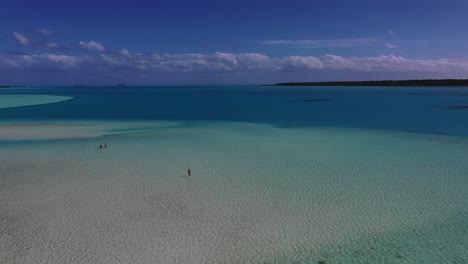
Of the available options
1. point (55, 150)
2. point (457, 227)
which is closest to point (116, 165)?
point (55, 150)

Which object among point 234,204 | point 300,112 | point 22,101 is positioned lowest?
point 234,204

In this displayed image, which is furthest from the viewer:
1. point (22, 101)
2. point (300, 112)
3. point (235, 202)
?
point (22, 101)

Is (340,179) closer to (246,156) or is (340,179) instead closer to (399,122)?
(246,156)

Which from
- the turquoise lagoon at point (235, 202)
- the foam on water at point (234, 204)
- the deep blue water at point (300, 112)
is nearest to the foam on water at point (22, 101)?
the deep blue water at point (300, 112)

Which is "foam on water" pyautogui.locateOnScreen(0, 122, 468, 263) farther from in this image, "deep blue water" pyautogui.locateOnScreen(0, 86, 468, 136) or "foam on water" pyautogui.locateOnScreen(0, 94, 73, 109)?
"foam on water" pyautogui.locateOnScreen(0, 94, 73, 109)

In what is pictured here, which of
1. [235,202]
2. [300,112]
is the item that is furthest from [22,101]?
[235,202]

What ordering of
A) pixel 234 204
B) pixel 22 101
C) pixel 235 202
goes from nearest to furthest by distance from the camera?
pixel 234 204 < pixel 235 202 < pixel 22 101

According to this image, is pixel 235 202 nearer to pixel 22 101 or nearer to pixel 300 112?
pixel 300 112

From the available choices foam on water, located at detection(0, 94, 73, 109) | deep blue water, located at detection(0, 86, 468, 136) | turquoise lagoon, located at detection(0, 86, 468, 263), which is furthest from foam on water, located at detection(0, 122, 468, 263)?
foam on water, located at detection(0, 94, 73, 109)

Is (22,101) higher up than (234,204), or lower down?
higher up
